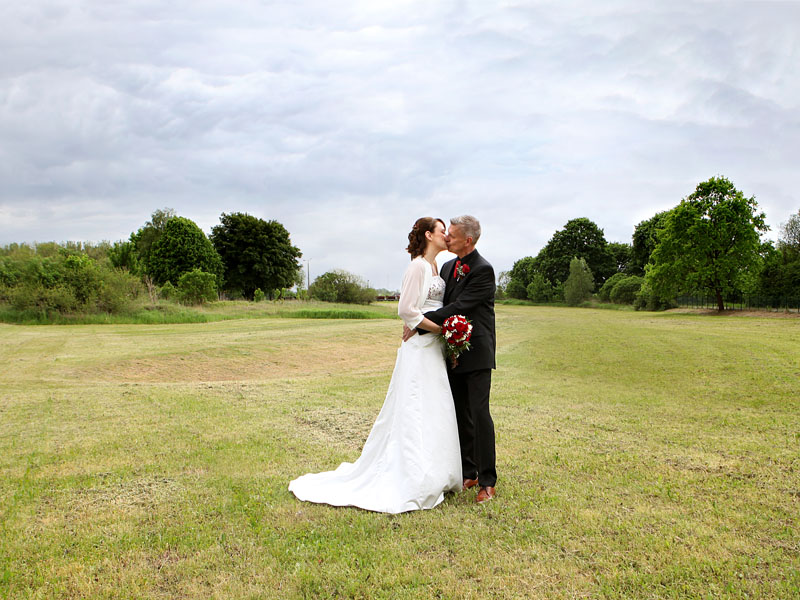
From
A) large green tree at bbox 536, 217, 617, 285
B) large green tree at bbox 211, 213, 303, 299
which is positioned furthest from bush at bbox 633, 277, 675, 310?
large green tree at bbox 211, 213, 303, 299

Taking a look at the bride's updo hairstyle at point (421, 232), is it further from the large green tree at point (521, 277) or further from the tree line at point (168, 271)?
the large green tree at point (521, 277)

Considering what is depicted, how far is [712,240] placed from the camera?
127 feet

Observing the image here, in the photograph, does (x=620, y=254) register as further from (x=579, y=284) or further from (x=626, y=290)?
(x=626, y=290)

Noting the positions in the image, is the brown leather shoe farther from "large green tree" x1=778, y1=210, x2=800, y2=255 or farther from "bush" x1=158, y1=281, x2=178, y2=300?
"large green tree" x1=778, y1=210, x2=800, y2=255

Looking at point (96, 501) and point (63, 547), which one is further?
point (96, 501)

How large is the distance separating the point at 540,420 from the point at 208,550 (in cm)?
574

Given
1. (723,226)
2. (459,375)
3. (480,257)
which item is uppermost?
(723,226)

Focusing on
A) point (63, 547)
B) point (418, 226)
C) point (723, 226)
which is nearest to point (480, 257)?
point (418, 226)

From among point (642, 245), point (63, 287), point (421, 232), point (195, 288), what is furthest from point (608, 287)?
point (421, 232)

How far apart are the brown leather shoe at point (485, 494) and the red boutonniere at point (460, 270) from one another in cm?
202

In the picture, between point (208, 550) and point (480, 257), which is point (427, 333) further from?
point (208, 550)

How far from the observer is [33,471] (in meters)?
5.80

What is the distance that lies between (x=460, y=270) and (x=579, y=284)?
63.5m

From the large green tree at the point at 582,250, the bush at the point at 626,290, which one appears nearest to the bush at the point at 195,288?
the bush at the point at 626,290
